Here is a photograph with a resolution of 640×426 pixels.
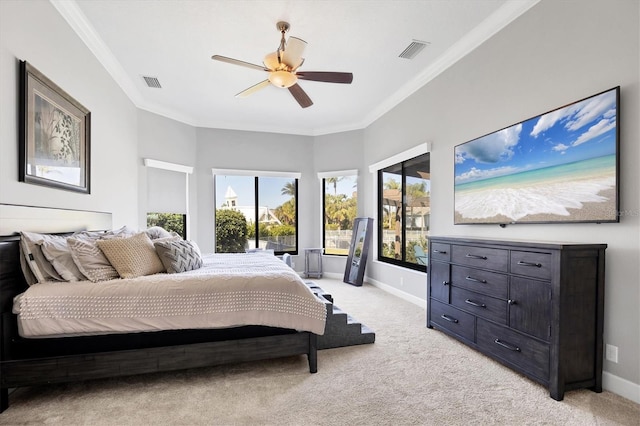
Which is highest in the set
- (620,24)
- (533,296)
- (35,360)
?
(620,24)

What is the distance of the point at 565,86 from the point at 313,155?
15.5 ft

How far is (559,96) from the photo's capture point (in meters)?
2.53

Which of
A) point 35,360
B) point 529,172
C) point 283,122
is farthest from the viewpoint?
point 283,122

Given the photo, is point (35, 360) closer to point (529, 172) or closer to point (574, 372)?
point (574, 372)

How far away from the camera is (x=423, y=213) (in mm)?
4523

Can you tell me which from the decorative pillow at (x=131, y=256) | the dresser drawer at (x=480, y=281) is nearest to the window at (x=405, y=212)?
the dresser drawer at (x=480, y=281)

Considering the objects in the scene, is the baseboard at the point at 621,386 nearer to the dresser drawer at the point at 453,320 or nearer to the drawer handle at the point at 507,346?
the drawer handle at the point at 507,346

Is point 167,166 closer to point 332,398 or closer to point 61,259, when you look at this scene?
point 61,259

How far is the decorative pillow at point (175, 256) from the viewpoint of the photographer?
271 centimetres

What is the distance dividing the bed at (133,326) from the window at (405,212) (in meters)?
2.46

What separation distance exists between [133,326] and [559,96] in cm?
363

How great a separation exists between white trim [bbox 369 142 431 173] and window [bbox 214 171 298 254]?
1846mm

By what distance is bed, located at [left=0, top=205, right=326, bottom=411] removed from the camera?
6.56 feet

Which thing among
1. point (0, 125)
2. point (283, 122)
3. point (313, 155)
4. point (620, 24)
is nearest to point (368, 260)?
point (313, 155)
